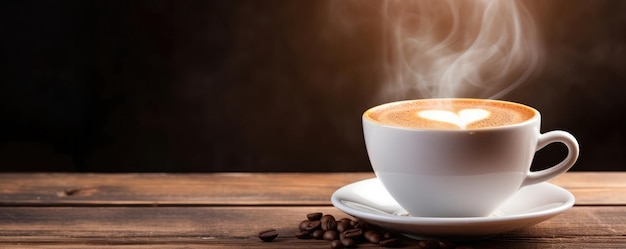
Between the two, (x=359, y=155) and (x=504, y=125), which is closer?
(x=504, y=125)

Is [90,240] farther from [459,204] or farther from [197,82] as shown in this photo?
[197,82]

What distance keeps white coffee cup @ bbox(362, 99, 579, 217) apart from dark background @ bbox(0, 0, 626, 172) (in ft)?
3.49

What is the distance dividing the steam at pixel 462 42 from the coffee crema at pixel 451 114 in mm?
923

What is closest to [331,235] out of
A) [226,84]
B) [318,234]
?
[318,234]

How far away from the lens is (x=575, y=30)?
2.22 meters

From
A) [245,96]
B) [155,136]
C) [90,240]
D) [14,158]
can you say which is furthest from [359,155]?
[90,240]

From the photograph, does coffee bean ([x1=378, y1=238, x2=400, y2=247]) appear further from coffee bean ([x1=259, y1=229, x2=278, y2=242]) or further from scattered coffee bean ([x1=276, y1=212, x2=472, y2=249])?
A: coffee bean ([x1=259, y1=229, x2=278, y2=242])

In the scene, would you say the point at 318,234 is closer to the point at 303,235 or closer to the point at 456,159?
the point at 303,235

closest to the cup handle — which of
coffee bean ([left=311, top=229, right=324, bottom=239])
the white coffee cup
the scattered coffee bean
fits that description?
the white coffee cup

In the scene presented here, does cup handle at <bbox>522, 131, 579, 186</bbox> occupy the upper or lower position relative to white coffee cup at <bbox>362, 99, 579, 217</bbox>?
lower

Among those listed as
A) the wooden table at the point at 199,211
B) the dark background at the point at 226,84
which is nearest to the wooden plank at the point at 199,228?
the wooden table at the point at 199,211

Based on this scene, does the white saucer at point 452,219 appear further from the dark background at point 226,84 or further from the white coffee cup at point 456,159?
the dark background at point 226,84

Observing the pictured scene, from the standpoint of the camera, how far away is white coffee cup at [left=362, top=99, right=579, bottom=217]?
1.08 meters

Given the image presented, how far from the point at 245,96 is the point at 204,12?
256 millimetres
